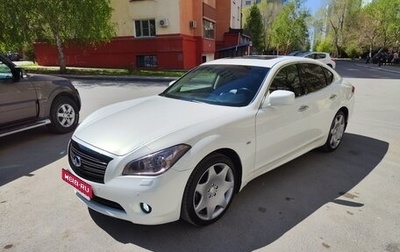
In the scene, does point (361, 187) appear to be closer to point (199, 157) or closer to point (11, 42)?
point (199, 157)

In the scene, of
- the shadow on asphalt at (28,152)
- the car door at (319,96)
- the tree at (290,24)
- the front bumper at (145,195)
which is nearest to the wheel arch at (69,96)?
the shadow on asphalt at (28,152)

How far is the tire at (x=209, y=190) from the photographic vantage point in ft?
9.07

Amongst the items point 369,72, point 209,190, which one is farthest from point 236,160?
point 369,72

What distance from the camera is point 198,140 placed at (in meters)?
2.76

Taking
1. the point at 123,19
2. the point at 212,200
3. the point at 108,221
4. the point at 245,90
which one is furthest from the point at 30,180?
the point at 123,19

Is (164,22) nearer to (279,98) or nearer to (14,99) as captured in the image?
(14,99)

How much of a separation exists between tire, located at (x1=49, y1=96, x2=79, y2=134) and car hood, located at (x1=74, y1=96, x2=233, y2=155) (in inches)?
105

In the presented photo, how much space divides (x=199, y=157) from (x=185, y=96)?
137cm

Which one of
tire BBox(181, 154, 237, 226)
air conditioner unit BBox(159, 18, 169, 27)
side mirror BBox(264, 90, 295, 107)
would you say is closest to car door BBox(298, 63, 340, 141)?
side mirror BBox(264, 90, 295, 107)

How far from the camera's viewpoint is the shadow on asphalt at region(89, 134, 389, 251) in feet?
9.26

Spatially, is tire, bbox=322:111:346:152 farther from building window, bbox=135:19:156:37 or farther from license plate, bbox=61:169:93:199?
building window, bbox=135:19:156:37

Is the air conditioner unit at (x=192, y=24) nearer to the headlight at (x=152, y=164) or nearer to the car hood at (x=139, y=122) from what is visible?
the car hood at (x=139, y=122)

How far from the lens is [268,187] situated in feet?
12.6

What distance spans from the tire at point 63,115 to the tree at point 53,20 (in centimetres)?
1256
